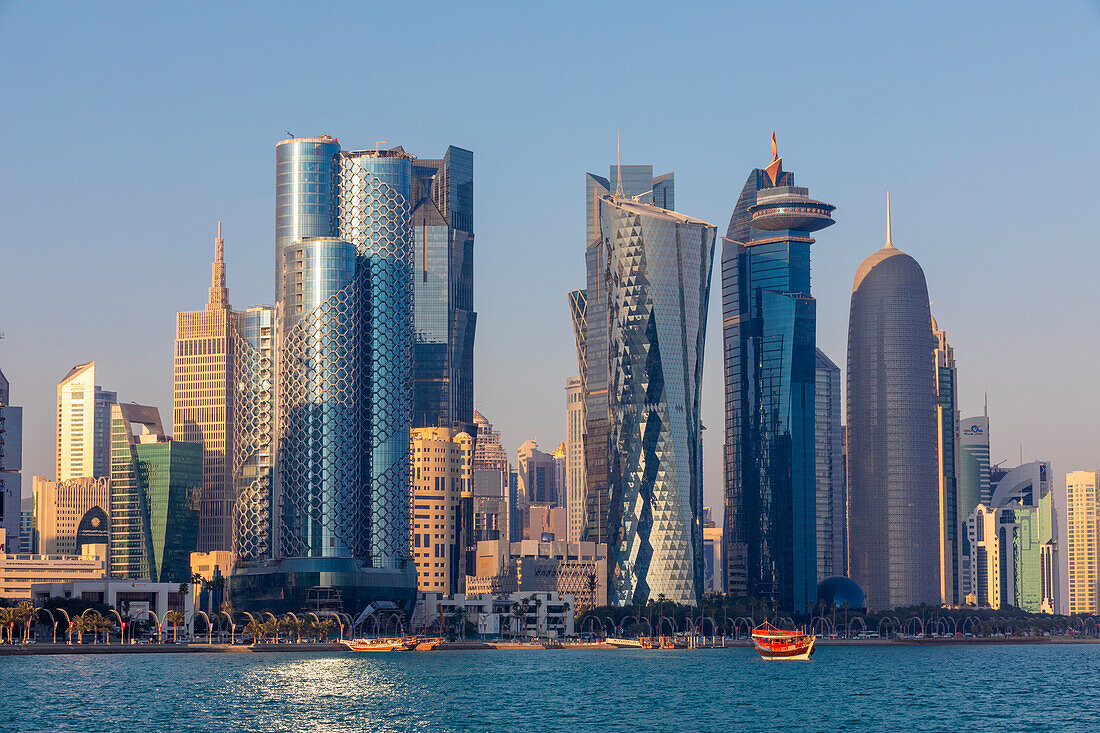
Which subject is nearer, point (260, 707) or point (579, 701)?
point (260, 707)

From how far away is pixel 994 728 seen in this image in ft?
543

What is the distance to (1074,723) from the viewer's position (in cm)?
17100

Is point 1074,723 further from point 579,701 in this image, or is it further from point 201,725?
point 201,725

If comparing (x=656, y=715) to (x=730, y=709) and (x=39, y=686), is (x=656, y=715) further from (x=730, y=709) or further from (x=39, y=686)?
(x=39, y=686)

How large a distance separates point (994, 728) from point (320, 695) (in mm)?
80200

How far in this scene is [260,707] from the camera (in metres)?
178

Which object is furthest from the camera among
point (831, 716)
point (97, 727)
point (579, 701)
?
point (579, 701)

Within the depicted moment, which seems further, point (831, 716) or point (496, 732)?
point (831, 716)

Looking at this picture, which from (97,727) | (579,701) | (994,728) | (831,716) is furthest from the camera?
(579,701)

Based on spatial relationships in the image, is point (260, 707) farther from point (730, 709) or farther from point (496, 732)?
point (730, 709)

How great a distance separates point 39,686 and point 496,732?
6924 cm

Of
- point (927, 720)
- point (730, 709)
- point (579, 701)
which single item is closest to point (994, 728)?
point (927, 720)

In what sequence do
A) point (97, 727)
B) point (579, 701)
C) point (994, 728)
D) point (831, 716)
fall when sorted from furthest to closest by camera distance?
point (579, 701), point (831, 716), point (994, 728), point (97, 727)

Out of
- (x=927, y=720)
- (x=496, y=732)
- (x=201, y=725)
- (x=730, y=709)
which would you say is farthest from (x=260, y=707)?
(x=927, y=720)
